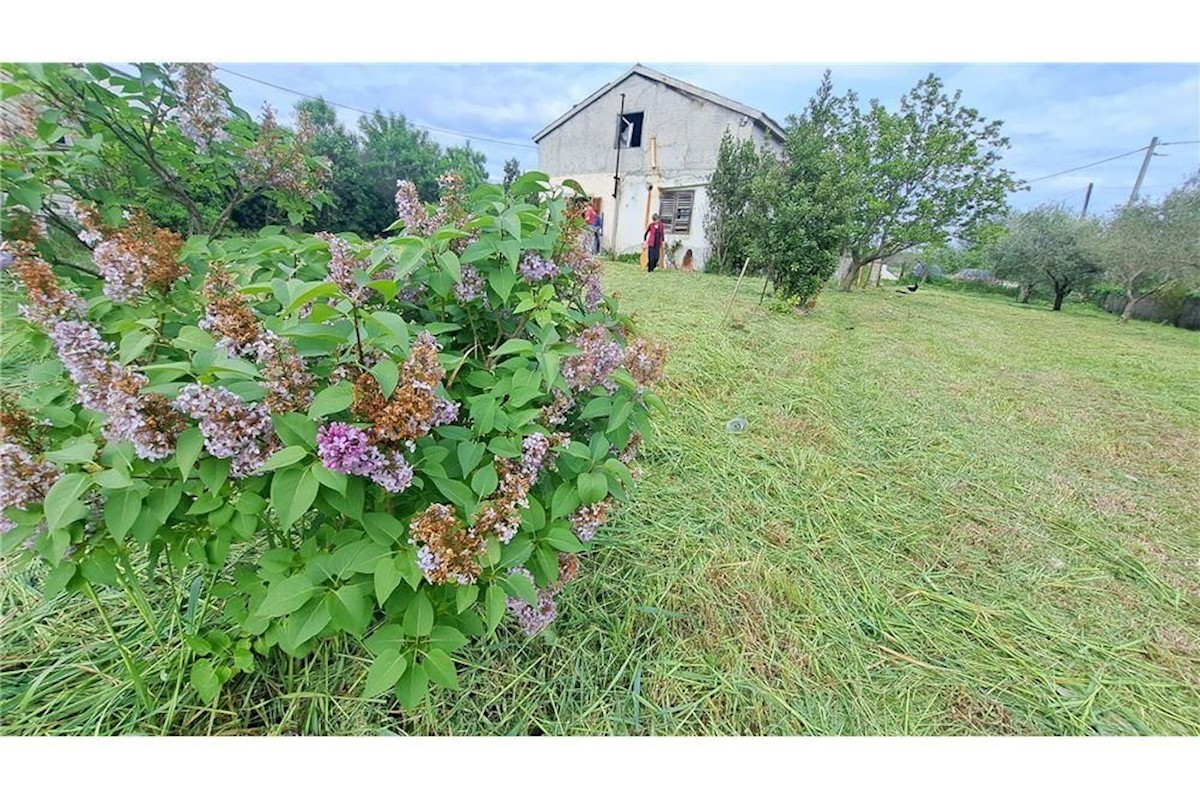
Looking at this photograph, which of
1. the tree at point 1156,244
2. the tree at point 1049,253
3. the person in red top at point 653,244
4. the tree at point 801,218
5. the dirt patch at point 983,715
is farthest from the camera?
the tree at point 1049,253

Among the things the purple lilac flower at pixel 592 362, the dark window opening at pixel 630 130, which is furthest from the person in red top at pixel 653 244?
the purple lilac flower at pixel 592 362

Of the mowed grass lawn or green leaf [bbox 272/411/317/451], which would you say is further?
the mowed grass lawn

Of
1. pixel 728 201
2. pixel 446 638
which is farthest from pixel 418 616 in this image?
pixel 728 201

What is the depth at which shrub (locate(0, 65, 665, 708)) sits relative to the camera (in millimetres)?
633

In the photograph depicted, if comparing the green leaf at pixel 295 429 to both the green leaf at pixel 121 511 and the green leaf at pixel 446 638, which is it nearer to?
the green leaf at pixel 121 511

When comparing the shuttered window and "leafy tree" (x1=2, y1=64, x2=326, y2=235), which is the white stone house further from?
"leafy tree" (x1=2, y1=64, x2=326, y2=235)

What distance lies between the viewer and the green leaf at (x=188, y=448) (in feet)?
2.03

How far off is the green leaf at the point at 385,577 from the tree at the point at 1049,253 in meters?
18.2

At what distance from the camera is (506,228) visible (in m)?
0.81

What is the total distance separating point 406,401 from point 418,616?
0.35m


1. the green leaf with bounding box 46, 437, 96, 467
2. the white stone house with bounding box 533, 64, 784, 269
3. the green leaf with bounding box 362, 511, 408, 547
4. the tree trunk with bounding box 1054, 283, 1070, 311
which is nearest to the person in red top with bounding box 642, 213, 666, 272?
the white stone house with bounding box 533, 64, 784, 269

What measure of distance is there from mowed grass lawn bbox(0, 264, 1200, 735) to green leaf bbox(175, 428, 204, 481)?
635 millimetres

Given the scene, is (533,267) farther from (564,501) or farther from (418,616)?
(418,616)

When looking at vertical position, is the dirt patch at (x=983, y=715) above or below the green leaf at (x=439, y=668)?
below
